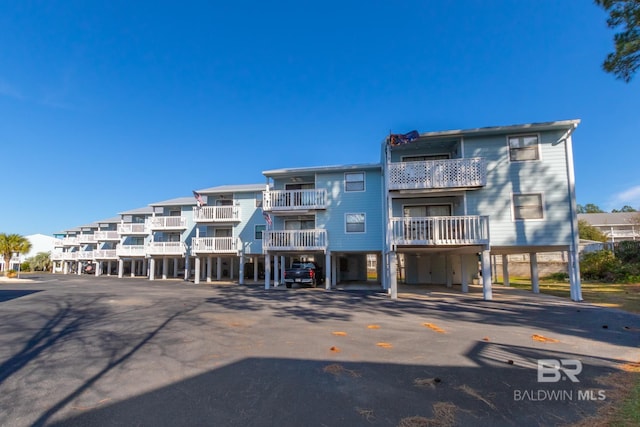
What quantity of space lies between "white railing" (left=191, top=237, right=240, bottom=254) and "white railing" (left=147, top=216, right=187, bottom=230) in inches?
228

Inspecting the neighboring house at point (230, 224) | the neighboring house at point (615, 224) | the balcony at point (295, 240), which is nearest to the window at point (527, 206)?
the balcony at point (295, 240)

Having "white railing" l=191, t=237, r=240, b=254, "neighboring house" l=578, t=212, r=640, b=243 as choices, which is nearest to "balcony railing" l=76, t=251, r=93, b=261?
"white railing" l=191, t=237, r=240, b=254

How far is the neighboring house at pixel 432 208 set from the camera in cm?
1450

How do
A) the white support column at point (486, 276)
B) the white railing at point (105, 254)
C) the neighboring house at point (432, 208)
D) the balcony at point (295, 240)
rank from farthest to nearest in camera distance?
1. the white railing at point (105, 254)
2. the balcony at point (295, 240)
3. the neighboring house at point (432, 208)
4. the white support column at point (486, 276)

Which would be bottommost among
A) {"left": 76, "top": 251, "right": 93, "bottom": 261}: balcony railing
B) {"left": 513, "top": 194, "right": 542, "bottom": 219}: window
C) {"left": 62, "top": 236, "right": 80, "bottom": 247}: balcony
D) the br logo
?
the br logo

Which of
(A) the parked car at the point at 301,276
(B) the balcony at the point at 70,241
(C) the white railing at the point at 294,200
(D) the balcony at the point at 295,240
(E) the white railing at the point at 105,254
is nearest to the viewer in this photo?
(D) the balcony at the point at 295,240

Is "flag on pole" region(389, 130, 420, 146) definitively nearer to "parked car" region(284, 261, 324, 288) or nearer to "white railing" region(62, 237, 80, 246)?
"parked car" region(284, 261, 324, 288)

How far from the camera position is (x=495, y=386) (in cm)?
432

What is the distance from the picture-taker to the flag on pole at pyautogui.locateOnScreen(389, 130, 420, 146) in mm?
14845

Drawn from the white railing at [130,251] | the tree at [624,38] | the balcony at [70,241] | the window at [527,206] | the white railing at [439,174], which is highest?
the tree at [624,38]

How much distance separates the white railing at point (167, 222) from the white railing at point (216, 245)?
5.79m

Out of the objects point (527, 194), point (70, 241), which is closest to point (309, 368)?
point (527, 194)

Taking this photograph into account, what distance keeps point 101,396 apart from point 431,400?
408 cm

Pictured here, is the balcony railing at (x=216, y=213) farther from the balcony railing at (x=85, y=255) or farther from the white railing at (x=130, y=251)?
the balcony railing at (x=85, y=255)
